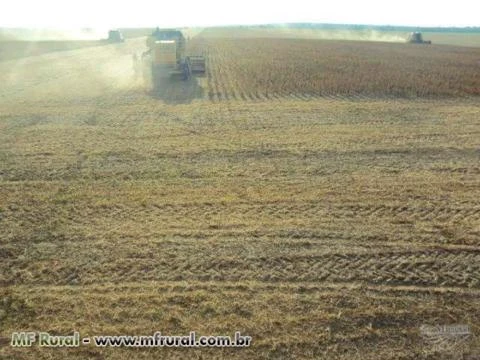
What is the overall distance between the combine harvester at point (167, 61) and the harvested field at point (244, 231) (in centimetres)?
722

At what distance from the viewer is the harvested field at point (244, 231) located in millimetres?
4066

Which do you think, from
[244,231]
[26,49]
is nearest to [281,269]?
[244,231]

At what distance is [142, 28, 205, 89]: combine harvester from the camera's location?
59.0 ft

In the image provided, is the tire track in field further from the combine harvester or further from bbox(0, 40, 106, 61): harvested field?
bbox(0, 40, 106, 61): harvested field

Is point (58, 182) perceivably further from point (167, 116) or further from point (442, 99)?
point (442, 99)

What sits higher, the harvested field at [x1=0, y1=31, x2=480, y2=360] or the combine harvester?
the combine harvester

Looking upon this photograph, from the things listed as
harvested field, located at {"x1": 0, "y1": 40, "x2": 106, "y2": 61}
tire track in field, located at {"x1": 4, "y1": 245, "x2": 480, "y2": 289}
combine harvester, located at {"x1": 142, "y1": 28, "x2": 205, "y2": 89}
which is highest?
harvested field, located at {"x1": 0, "y1": 40, "x2": 106, "y2": 61}

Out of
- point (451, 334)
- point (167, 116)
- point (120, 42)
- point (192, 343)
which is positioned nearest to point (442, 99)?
point (167, 116)

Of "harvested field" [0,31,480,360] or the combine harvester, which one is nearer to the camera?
"harvested field" [0,31,480,360]

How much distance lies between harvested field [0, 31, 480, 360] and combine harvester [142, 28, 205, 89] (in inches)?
284

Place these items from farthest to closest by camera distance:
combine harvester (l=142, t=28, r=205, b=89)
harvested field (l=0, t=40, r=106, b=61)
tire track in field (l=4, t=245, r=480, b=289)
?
harvested field (l=0, t=40, r=106, b=61), combine harvester (l=142, t=28, r=205, b=89), tire track in field (l=4, t=245, r=480, b=289)

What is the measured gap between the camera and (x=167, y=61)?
59.1ft

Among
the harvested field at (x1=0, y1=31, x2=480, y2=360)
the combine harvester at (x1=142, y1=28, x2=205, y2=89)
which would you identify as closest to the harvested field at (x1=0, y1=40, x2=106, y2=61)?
the combine harvester at (x1=142, y1=28, x2=205, y2=89)

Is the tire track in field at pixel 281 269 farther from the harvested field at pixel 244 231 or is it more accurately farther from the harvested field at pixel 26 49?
the harvested field at pixel 26 49
